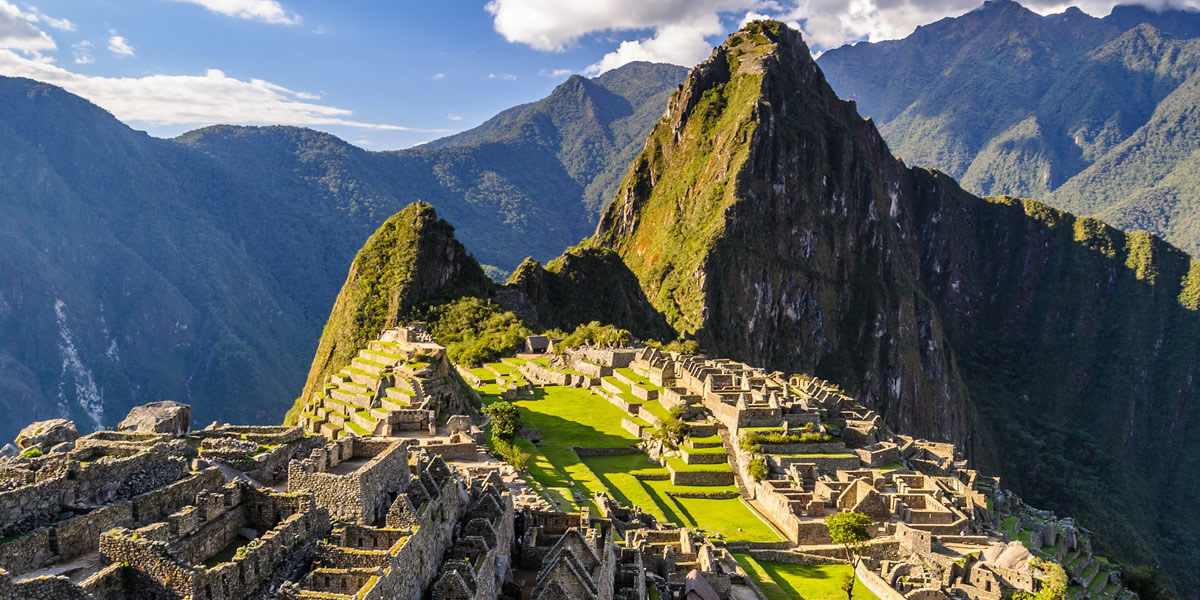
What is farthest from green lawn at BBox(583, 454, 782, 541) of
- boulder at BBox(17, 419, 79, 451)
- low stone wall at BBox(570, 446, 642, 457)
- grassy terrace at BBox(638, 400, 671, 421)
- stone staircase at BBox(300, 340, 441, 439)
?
boulder at BBox(17, 419, 79, 451)

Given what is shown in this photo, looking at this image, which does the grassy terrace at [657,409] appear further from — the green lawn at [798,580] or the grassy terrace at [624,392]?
the green lawn at [798,580]

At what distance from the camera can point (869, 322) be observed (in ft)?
632

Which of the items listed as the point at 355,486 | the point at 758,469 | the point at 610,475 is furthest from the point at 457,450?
the point at 758,469

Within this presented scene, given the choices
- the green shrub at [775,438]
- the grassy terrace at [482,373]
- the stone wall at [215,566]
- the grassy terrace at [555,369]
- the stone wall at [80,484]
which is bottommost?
the grassy terrace at [482,373]

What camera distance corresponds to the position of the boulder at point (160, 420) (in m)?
23.1

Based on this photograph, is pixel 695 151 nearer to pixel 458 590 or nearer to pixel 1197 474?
pixel 1197 474

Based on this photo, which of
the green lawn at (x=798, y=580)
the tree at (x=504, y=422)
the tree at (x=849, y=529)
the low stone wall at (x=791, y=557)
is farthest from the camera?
the tree at (x=504, y=422)

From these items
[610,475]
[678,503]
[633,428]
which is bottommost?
[678,503]

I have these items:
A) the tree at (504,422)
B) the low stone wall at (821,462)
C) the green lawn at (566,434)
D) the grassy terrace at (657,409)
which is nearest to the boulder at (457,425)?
the green lawn at (566,434)

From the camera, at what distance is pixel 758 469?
41594 mm

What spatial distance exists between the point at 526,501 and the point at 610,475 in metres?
15.6

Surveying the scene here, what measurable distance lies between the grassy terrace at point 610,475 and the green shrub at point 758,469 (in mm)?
1379

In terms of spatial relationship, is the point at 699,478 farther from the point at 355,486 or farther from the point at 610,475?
the point at 355,486

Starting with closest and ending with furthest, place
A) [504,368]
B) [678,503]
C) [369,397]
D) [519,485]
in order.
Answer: [519,485] < [678,503] < [369,397] < [504,368]
